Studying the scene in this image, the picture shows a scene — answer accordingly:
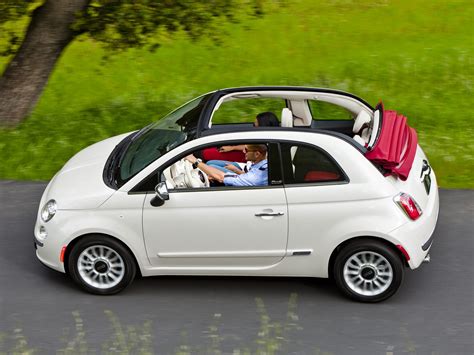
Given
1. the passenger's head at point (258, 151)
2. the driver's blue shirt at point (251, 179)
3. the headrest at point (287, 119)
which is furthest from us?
the headrest at point (287, 119)

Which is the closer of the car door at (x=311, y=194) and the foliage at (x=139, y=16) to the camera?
the car door at (x=311, y=194)

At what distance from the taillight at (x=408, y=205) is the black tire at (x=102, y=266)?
249 cm

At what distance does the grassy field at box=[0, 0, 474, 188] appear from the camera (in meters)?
13.3

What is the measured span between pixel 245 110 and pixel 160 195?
5.84 m

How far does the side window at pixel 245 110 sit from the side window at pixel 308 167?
5223 mm

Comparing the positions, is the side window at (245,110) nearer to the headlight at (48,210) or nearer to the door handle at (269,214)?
the headlight at (48,210)

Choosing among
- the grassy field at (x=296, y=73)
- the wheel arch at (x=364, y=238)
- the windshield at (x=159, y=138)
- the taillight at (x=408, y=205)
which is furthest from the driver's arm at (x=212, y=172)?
the grassy field at (x=296, y=73)

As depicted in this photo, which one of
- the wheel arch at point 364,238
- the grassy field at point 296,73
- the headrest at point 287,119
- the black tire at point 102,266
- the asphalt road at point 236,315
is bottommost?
the grassy field at point 296,73

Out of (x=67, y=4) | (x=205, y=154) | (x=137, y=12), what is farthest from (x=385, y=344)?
(x=67, y=4)

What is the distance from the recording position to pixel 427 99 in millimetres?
15008

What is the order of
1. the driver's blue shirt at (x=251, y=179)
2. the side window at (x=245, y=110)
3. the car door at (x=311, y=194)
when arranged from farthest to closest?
the side window at (x=245, y=110) < the driver's blue shirt at (x=251, y=179) < the car door at (x=311, y=194)

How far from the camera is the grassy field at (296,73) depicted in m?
13.3

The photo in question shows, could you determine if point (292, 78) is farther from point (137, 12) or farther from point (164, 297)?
point (164, 297)

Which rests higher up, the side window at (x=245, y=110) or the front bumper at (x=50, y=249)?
the front bumper at (x=50, y=249)
